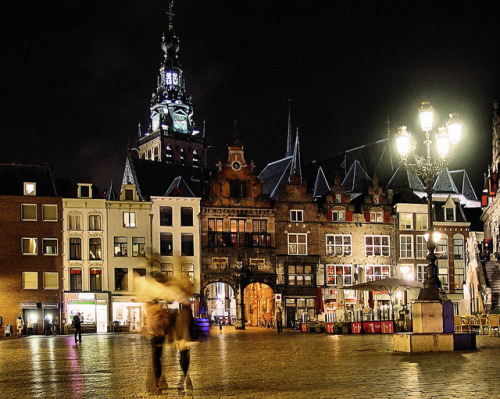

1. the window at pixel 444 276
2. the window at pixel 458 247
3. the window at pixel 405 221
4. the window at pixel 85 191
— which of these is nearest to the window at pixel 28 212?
the window at pixel 85 191

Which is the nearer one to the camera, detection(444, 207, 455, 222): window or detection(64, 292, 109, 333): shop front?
detection(64, 292, 109, 333): shop front

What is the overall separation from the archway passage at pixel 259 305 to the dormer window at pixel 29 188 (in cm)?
A: 1787

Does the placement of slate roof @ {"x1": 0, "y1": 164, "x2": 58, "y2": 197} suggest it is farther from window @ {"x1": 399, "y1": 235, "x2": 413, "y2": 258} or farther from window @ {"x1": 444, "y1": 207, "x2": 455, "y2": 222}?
window @ {"x1": 444, "y1": 207, "x2": 455, "y2": 222}

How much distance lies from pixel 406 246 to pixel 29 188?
2875cm

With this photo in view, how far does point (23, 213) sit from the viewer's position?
53.2 meters

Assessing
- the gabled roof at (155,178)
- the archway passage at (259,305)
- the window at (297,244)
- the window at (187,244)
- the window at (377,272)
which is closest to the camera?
the window at (187,244)

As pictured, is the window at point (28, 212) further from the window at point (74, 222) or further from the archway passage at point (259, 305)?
the archway passage at point (259, 305)

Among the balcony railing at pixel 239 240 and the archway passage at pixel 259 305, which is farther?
the archway passage at pixel 259 305

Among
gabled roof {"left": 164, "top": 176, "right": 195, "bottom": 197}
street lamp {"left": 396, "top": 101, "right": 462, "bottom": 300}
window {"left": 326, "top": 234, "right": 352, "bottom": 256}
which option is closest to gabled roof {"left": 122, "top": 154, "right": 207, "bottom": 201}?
gabled roof {"left": 164, "top": 176, "right": 195, "bottom": 197}

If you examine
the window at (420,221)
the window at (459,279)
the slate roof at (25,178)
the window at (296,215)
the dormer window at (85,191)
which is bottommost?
the window at (459,279)

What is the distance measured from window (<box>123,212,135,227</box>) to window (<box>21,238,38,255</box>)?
247 inches

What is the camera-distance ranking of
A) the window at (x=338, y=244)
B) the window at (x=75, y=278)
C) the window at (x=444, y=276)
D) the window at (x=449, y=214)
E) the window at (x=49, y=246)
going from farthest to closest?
the window at (x=449, y=214)
the window at (x=444, y=276)
the window at (x=338, y=244)
the window at (x=75, y=278)
the window at (x=49, y=246)

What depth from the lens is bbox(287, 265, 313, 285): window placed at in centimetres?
5794

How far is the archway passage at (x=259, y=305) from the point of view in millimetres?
57312
